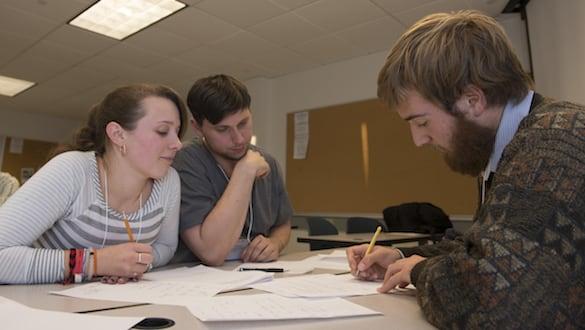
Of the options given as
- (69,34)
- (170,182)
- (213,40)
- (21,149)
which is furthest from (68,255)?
(21,149)

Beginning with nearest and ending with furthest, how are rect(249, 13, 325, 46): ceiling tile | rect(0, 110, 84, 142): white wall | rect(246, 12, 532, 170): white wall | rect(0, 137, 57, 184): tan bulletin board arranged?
1. rect(249, 13, 325, 46): ceiling tile
2. rect(246, 12, 532, 170): white wall
3. rect(0, 110, 84, 142): white wall
4. rect(0, 137, 57, 184): tan bulletin board

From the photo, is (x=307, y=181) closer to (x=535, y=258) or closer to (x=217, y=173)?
(x=217, y=173)

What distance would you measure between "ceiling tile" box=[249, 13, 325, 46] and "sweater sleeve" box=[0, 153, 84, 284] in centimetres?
280

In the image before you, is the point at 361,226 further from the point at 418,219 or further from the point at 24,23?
the point at 24,23

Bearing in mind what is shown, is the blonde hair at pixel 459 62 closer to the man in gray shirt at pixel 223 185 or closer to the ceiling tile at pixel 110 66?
the man in gray shirt at pixel 223 185

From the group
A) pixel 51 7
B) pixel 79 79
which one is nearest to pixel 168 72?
pixel 79 79

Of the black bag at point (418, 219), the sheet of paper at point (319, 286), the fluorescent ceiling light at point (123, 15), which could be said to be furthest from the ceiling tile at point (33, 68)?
the sheet of paper at point (319, 286)

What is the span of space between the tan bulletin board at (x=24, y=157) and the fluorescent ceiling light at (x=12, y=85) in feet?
4.06

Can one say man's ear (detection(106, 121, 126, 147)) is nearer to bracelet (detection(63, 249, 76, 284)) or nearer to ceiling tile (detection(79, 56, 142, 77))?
bracelet (detection(63, 249, 76, 284))

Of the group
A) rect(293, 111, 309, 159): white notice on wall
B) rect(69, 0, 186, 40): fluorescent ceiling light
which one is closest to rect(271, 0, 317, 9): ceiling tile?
rect(69, 0, 186, 40): fluorescent ceiling light

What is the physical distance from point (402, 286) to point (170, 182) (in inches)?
31.6

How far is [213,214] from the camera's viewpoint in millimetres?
1305

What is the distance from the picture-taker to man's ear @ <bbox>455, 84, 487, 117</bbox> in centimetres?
85

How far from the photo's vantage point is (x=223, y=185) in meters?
1.54
